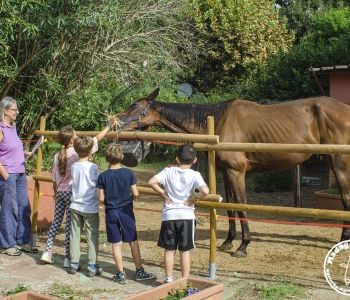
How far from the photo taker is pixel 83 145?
4980 millimetres

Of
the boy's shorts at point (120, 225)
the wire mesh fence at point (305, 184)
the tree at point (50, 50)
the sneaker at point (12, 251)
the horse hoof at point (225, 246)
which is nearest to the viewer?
the boy's shorts at point (120, 225)

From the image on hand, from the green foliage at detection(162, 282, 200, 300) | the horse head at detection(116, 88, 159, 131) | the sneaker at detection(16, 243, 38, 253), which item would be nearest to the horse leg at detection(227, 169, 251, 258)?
the horse head at detection(116, 88, 159, 131)

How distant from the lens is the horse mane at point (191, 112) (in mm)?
6449

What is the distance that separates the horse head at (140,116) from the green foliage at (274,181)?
17.3 feet

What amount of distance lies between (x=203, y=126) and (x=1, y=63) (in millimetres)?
3284

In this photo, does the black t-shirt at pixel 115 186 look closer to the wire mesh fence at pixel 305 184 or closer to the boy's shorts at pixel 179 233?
the boy's shorts at pixel 179 233

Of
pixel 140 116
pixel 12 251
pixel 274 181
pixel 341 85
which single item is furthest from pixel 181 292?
pixel 341 85

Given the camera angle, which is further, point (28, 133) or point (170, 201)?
point (28, 133)

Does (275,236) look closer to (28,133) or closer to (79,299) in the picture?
(79,299)

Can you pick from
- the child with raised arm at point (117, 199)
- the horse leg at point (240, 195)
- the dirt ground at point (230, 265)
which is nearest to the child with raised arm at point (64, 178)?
the dirt ground at point (230, 265)

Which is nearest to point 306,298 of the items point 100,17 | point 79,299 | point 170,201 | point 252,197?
point 170,201

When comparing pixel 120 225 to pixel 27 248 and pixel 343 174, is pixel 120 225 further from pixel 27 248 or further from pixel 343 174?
pixel 343 174

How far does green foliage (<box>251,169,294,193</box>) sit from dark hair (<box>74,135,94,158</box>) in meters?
6.78

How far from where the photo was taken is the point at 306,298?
4344mm
